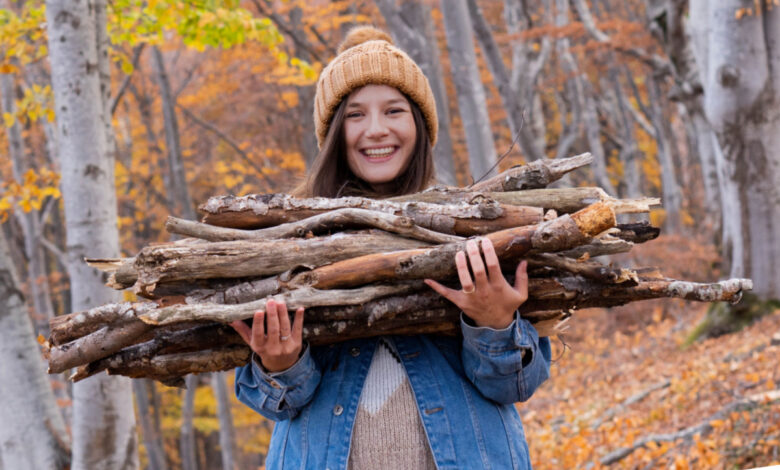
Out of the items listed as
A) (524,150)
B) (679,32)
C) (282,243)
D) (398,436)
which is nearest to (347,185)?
(282,243)

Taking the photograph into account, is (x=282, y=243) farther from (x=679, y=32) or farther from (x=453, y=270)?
(x=679, y=32)

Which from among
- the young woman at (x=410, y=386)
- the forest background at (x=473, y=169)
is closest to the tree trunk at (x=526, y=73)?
the forest background at (x=473, y=169)

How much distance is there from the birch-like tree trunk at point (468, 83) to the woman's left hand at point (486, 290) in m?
3.87

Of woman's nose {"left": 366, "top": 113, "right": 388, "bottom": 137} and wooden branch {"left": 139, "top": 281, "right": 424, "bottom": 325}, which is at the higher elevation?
woman's nose {"left": 366, "top": 113, "right": 388, "bottom": 137}

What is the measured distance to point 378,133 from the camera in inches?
88.4

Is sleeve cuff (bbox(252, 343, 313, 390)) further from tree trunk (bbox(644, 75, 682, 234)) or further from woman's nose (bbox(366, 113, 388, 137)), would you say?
tree trunk (bbox(644, 75, 682, 234))

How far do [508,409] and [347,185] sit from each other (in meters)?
0.93

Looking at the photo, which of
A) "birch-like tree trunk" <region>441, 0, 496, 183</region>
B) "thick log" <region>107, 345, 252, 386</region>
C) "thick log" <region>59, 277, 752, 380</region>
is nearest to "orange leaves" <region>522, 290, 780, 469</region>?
"thick log" <region>59, 277, 752, 380</region>

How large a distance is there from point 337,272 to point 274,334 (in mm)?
223

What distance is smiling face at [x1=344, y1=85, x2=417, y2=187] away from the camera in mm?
2273

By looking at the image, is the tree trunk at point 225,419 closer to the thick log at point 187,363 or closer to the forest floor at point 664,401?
the forest floor at point 664,401

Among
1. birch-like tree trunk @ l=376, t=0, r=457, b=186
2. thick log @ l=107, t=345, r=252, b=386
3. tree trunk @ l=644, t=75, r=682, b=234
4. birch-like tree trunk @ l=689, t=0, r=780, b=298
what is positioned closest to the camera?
thick log @ l=107, t=345, r=252, b=386

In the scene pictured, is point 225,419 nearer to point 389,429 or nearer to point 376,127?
point 376,127

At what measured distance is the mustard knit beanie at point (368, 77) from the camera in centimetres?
229
